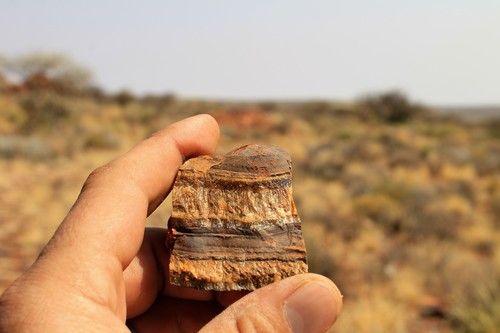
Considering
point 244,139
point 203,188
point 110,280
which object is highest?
point 203,188

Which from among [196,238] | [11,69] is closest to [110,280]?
[196,238]

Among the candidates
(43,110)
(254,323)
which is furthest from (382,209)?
(43,110)

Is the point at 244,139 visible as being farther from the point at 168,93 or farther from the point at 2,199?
the point at 168,93

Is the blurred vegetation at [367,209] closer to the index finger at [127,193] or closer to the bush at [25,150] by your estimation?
the bush at [25,150]

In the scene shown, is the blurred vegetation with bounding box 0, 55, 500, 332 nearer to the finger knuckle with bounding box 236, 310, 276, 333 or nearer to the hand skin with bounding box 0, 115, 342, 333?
the hand skin with bounding box 0, 115, 342, 333

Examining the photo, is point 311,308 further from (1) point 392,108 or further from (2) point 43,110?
(1) point 392,108

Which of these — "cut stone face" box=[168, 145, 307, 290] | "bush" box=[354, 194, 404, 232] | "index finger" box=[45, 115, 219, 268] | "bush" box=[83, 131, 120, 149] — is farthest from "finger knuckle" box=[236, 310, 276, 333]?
"bush" box=[83, 131, 120, 149]
